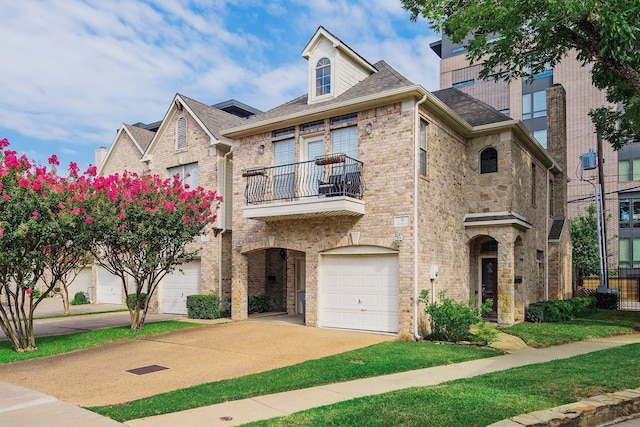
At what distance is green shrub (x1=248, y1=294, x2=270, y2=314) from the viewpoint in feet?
60.8

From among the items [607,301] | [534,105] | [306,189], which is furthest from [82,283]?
[534,105]

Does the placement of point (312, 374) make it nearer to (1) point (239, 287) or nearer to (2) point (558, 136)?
(1) point (239, 287)

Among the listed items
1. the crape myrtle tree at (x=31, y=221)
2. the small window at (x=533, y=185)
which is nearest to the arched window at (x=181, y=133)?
the crape myrtle tree at (x=31, y=221)

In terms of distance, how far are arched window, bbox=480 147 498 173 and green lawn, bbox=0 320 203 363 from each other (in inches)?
409

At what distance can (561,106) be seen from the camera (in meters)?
21.7

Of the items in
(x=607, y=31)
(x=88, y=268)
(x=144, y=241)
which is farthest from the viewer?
(x=88, y=268)

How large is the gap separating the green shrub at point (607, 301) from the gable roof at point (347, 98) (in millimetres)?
14532

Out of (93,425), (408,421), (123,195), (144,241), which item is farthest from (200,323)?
(408,421)

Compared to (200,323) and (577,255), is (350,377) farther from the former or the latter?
(577,255)

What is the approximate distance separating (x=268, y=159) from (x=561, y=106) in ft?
44.6

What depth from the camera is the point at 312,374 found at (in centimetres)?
862

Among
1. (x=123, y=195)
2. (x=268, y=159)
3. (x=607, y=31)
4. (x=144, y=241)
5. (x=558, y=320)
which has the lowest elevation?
(x=558, y=320)

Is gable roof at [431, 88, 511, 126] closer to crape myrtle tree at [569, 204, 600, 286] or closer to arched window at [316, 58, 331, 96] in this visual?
arched window at [316, 58, 331, 96]

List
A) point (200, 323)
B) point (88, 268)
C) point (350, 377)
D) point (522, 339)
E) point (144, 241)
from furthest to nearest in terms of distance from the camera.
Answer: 1. point (88, 268)
2. point (200, 323)
3. point (144, 241)
4. point (522, 339)
5. point (350, 377)
